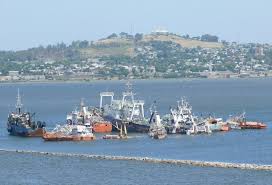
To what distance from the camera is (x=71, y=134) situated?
78.5 metres

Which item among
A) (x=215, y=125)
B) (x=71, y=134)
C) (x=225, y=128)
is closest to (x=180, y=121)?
(x=215, y=125)

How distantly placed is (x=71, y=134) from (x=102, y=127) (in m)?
8.69

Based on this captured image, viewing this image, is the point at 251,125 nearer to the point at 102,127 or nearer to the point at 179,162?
the point at 102,127

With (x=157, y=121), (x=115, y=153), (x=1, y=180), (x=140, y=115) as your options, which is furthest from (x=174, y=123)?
(x=1, y=180)

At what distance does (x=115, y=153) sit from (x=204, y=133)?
15446mm

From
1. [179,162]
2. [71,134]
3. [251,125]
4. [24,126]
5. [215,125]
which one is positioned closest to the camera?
[179,162]

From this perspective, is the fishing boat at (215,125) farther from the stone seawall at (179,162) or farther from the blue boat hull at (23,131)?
the stone seawall at (179,162)

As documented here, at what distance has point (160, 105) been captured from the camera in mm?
128500

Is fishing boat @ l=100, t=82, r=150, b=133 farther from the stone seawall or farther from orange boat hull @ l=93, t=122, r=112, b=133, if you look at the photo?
the stone seawall

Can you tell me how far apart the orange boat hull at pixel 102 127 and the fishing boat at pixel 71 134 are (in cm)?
724

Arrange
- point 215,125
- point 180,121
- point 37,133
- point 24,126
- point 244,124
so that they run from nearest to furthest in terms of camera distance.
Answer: point 180,121 < point 37,133 < point 215,125 < point 24,126 < point 244,124

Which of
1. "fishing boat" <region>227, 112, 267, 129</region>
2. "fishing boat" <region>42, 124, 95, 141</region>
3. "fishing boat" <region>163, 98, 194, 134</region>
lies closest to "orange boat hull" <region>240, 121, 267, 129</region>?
"fishing boat" <region>227, 112, 267, 129</region>

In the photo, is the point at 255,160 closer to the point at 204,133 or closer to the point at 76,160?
the point at 76,160

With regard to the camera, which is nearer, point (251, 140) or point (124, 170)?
point (124, 170)
